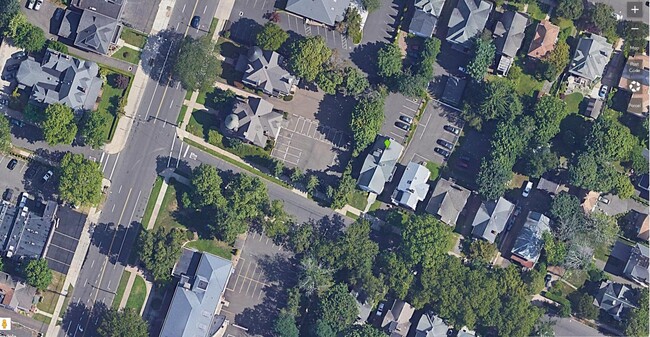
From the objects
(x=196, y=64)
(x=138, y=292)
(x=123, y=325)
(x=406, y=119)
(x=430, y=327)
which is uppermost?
(x=406, y=119)

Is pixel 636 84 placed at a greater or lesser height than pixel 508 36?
greater

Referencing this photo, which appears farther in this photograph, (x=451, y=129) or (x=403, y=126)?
(x=451, y=129)

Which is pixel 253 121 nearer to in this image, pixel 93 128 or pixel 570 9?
pixel 93 128

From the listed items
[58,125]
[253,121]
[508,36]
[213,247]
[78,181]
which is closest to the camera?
[58,125]

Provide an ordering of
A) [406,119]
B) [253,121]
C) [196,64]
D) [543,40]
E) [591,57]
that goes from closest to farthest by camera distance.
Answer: [196,64] → [253,121] → [543,40] → [591,57] → [406,119]

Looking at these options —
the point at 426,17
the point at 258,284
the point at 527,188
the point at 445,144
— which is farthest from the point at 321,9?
the point at 258,284

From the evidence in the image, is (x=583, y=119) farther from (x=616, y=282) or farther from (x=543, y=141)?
(x=616, y=282)

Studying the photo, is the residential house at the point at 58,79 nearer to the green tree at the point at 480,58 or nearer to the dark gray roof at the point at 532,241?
the green tree at the point at 480,58
